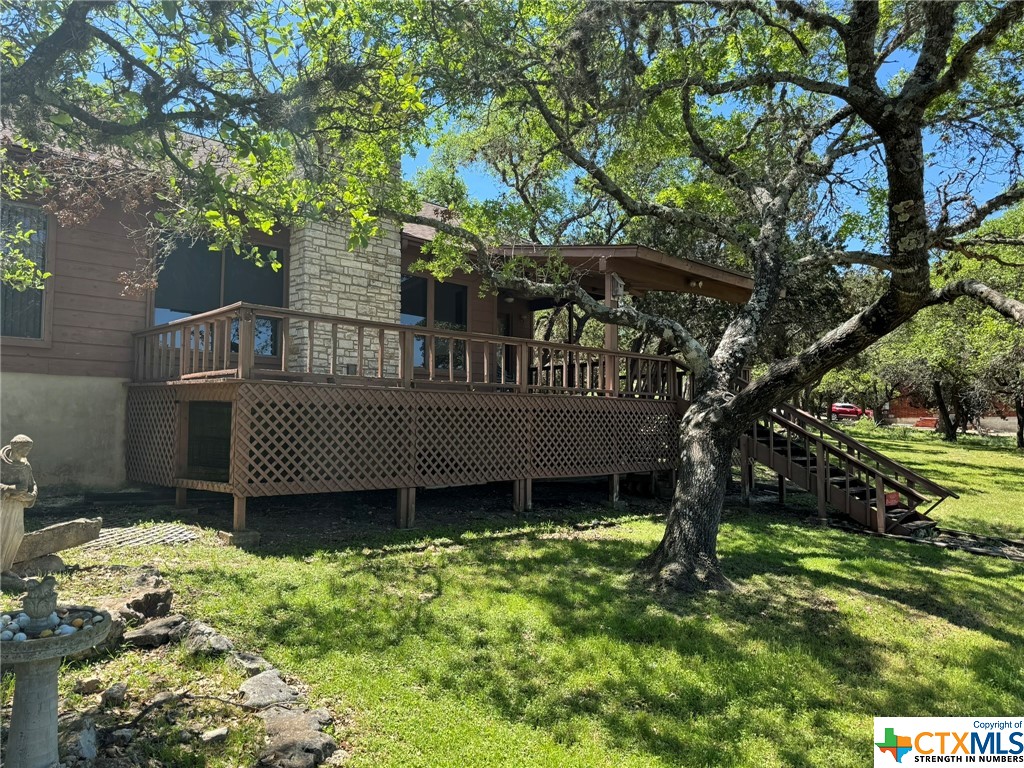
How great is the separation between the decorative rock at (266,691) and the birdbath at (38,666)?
3.05 feet

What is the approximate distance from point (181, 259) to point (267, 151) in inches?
286

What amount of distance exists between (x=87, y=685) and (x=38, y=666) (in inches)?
40.4

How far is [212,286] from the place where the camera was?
33.5 feet

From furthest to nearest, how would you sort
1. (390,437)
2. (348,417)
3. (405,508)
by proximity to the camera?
(405,508) < (390,437) < (348,417)

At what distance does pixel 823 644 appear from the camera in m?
4.89

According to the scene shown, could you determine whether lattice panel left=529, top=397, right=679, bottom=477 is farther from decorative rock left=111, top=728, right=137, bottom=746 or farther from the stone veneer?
decorative rock left=111, top=728, right=137, bottom=746

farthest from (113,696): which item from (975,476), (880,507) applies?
(975,476)

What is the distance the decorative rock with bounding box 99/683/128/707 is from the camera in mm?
3264

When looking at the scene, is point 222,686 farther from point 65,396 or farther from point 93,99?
point 65,396

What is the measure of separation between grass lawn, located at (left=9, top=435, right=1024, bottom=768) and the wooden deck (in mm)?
953

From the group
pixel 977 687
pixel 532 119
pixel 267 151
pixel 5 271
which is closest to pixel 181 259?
pixel 5 271

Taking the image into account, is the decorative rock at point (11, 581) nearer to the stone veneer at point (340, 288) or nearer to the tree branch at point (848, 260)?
the stone veneer at point (340, 288)

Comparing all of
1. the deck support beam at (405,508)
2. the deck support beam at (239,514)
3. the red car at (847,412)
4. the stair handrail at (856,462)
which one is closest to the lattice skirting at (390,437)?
the deck support beam at (239,514)

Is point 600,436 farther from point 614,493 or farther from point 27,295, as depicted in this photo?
point 27,295
